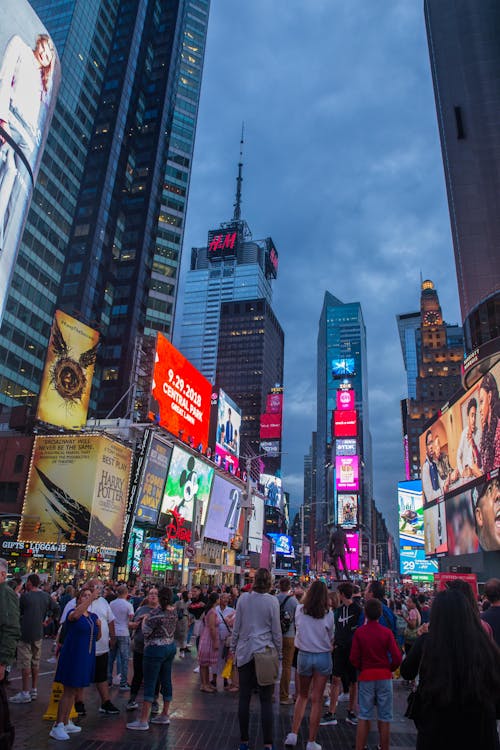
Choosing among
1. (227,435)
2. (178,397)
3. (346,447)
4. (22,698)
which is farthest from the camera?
(346,447)

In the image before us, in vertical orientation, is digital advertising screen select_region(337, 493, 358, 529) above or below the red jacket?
above

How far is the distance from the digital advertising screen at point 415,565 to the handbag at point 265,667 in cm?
7070

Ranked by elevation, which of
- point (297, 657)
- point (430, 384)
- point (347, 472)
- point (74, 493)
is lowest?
point (297, 657)

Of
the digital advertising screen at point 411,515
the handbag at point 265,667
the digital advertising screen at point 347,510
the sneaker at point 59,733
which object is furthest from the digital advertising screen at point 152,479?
the digital advertising screen at point 347,510

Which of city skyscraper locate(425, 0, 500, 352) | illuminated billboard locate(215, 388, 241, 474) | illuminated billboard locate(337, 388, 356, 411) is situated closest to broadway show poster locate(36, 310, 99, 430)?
illuminated billboard locate(215, 388, 241, 474)

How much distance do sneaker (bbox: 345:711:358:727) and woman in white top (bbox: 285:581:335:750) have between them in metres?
1.71

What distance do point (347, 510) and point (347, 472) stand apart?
803 centimetres

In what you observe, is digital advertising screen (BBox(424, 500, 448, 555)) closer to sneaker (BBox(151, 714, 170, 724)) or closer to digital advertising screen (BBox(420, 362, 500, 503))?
digital advertising screen (BBox(420, 362, 500, 503))

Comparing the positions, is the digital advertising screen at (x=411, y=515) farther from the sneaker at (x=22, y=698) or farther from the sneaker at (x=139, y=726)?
the sneaker at (x=139, y=726)

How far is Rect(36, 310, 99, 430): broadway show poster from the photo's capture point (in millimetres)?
34906

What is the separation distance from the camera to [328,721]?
27.9ft

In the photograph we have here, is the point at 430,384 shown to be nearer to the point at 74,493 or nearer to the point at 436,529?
the point at 436,529

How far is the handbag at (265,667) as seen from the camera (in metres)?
6.46

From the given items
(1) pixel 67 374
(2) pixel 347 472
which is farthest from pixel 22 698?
(2) pixel 347 472
